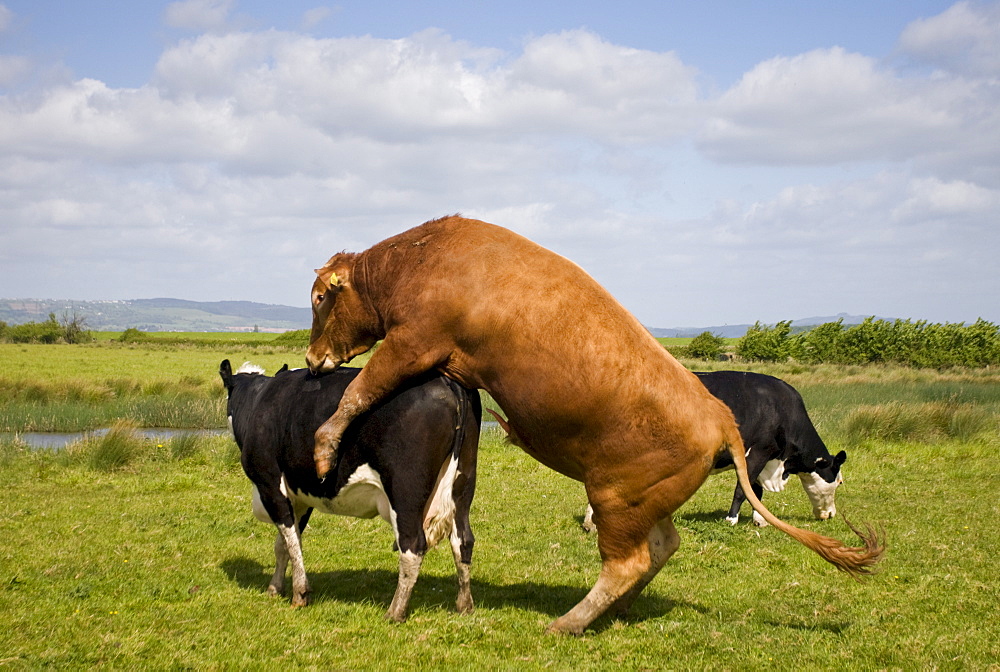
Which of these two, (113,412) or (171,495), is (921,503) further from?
(113,412)

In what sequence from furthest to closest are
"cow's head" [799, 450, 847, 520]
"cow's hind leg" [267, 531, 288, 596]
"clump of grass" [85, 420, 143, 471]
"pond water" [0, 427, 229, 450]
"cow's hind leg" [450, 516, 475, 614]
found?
"pond water" [0, 427, 229, 450]
"clump of grass" [85, 420, 143, 471]
"cow's head" [799, 450, 847, 520]
"cow's hind leg" [267, 531, 288, 596]
"cow's hind leg" [450, 516, 475, 614]

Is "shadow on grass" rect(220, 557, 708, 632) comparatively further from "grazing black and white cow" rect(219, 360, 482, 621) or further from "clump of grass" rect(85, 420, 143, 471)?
"clump of grass" rect(85, 420, 143, 471)

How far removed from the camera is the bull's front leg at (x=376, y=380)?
546cm

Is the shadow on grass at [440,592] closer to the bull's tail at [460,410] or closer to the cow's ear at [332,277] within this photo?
the bull's tail at [460,410]

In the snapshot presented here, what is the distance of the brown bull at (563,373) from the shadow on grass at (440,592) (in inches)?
45.9

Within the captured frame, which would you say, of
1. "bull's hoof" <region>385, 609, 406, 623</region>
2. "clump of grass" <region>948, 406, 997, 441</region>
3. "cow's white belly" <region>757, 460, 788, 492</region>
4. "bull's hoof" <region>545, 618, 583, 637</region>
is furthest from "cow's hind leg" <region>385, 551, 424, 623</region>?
"clump of grass" <region>948, 406, 997, 441</region>

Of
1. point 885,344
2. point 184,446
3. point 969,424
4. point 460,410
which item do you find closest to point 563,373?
point 460,410

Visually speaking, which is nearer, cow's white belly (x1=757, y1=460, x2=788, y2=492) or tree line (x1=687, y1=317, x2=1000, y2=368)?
cow's white belly (x1=757, y1=460, x2=788, y2=492)

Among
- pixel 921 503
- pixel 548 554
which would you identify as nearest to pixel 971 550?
pixel 921 503

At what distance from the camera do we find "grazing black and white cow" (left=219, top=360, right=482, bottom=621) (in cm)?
608

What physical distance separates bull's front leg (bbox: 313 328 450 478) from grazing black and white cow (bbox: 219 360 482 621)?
207mm

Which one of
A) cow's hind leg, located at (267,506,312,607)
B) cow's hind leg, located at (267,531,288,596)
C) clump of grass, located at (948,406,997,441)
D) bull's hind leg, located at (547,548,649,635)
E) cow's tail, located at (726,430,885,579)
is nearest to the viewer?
cow's tail, located at (726,430,885,579)

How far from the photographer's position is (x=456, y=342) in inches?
215

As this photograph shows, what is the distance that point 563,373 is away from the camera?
5.30 m
